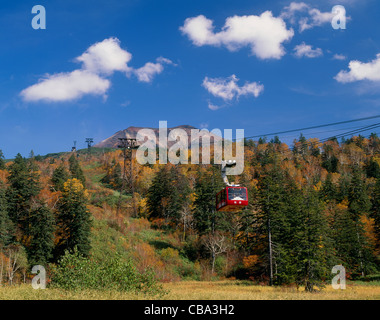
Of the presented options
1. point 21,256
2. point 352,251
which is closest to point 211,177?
point 352,251

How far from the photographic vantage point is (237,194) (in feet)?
95.9

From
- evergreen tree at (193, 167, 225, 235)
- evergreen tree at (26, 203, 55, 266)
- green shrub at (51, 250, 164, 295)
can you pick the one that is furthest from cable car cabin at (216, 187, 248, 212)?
evergreen tree at (193, 167, 225, 235)

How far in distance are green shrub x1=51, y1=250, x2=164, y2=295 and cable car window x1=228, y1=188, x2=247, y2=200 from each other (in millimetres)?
9471

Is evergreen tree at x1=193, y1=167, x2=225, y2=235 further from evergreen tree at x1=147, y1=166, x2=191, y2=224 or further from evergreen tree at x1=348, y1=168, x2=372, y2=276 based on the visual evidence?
evergreen tree at x1=348, y1=168, x2=372, y2=276

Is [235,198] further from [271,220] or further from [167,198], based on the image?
[167,198]

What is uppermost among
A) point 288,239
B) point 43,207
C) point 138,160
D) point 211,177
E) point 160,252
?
point 138,160

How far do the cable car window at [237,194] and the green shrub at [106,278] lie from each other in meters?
9.47

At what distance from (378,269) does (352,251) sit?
998 centimetres

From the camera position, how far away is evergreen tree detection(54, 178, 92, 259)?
53.1 meters

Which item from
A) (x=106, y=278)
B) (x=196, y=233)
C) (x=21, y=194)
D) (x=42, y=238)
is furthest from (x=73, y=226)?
(x=106, y=278)

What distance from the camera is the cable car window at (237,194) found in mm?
29031

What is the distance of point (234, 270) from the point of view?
6031cm

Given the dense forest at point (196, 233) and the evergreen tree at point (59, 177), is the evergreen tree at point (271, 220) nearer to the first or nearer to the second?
the dense forest at point (196, 233)
